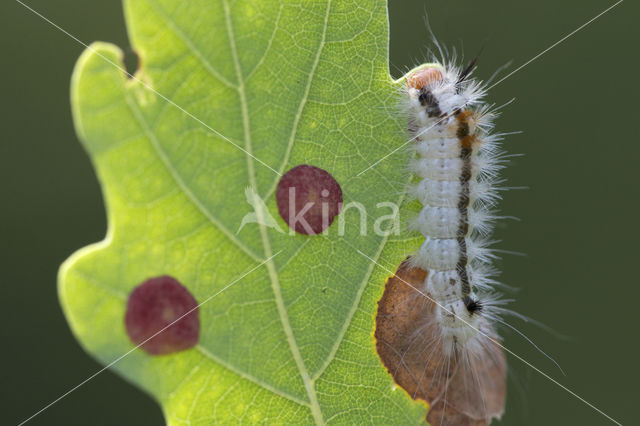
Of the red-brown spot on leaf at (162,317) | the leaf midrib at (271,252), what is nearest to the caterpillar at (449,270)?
the leaf midrib at (271,252)

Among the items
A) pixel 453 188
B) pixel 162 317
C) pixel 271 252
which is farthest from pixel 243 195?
pixel 453 188

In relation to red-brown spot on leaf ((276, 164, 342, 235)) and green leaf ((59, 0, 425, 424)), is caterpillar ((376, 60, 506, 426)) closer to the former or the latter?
green leaf ((59, 0, 425, 424))

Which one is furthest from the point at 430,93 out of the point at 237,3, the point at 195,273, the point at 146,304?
the point at 146,304

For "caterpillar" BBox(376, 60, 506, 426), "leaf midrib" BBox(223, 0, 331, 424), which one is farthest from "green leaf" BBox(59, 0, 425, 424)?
"caterpillar" BBox(376, 60, 506, 426)

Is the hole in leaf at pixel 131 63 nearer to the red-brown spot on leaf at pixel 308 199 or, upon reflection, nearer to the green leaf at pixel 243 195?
the green leaf at pixel 243 195

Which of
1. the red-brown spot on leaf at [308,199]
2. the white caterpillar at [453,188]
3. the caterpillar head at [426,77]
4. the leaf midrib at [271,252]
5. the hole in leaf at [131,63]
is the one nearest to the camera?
the hole in leaf at [131,63]

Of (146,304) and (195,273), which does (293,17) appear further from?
(146,304)
